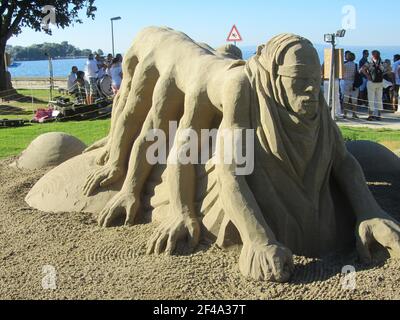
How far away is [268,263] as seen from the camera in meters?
3.12

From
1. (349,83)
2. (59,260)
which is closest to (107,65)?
(349,83)

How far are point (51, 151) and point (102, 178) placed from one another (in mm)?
2377

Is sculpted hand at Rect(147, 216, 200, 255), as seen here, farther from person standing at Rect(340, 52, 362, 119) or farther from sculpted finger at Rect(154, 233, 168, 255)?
person standing at Rect(340, 52, 362, 119)

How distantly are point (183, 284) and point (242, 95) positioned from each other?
3.93 feet

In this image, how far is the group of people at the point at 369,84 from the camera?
10.7m

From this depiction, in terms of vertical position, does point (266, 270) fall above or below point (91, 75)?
below

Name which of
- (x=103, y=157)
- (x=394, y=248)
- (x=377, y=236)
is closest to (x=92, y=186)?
(x=103, y=157)

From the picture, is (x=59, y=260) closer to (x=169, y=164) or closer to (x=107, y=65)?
(x=169, y=164)

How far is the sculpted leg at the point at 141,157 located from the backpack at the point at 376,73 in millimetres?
7385

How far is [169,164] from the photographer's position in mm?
3912

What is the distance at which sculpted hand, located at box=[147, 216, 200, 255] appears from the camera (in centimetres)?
364

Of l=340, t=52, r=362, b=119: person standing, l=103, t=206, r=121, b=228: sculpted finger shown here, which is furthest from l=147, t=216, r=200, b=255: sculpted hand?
l=340, t=52, r=362, b=119: person standing

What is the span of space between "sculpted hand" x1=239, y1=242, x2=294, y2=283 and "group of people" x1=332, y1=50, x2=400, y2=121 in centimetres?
753

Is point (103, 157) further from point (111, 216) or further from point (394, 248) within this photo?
point (394, 248)
